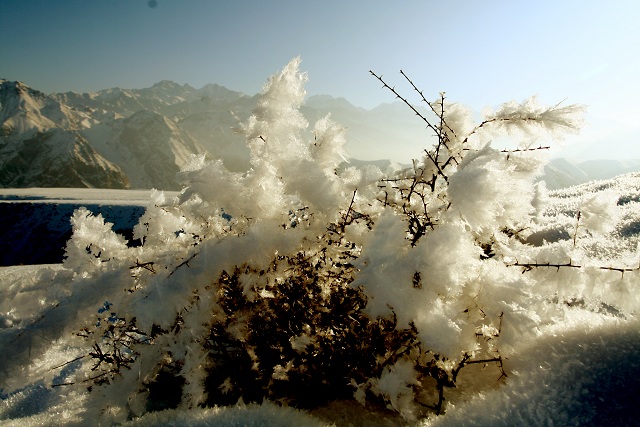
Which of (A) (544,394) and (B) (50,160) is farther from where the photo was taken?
(B) (50,160)

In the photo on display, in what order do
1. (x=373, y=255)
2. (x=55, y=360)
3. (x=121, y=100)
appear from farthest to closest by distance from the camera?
(x=121, y=100)
(x=55, y=360)
(x=373, y=255)

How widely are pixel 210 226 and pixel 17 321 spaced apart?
1215 millimetres

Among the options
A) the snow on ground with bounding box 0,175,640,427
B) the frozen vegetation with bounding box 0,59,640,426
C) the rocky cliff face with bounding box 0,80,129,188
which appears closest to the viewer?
the snow on ground with bounding box 0,175,640,427

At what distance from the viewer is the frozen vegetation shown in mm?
1489

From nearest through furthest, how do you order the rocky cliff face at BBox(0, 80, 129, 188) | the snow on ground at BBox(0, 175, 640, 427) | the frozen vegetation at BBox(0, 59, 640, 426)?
the snow on ground at BBox(0, 175, 640, 427), the frozen vegetation at BBox(0, 59, 640, 426), the rocky cliff face at BBox(0, 80, 129, 188)

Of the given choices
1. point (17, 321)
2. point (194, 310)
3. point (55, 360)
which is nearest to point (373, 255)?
point (194, 310)

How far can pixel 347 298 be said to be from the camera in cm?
216

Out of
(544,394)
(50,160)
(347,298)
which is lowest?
(544,394)

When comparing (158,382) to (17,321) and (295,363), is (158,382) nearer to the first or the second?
(17,321)

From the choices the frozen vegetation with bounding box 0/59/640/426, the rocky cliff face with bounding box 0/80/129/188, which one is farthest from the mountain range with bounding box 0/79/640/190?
the frozen vegetation with bounding box 0/59/640/426

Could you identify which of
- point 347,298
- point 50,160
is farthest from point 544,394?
point 50,160

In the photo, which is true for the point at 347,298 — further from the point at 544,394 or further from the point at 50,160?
the point at 50,160

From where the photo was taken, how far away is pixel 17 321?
2.09m

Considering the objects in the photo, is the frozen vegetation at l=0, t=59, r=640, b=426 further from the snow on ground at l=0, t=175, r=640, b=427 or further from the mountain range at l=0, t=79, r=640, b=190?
the mountain range at l=0, t=79, r=640, b=190
